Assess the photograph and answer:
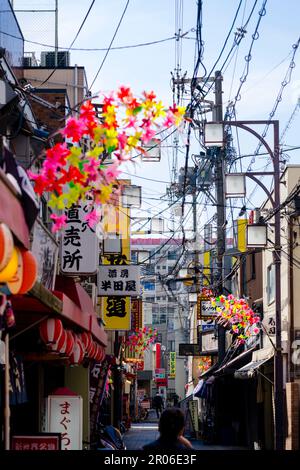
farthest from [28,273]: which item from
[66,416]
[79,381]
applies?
[79,381]

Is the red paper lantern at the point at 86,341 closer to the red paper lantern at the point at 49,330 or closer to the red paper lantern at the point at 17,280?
the red paper lantern at the point at 49,330

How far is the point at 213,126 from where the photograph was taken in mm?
22141

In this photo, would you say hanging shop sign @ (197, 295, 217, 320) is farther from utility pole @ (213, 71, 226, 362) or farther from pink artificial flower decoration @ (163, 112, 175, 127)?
pink artificial flower decoration @ (163, 112, 175, 127)

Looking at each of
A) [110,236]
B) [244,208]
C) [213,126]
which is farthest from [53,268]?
[110,236]

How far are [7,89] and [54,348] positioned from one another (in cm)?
464

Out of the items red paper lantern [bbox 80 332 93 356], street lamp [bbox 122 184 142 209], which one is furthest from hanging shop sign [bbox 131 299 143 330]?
red paper lantern [bbox 80 332 93 356]

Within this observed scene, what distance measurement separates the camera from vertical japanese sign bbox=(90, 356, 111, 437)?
25031mm

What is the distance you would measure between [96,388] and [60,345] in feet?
38.9

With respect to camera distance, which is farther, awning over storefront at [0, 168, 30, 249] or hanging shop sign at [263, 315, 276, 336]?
hanging shop sign at [263, 315, 276, 336]

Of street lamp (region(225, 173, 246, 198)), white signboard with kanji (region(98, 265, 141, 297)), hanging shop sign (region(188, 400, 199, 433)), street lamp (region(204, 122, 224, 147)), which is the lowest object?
hanging shop sign (region(188, 400, 199, 433))

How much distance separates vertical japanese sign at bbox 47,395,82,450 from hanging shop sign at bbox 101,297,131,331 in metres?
16.5

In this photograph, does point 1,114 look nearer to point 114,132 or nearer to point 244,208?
point 114,132

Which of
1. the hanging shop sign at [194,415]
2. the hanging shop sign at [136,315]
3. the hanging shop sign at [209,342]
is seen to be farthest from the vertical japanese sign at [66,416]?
the hanging shop sign at [136,315]

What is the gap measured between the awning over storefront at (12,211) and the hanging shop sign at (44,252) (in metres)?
4.29
